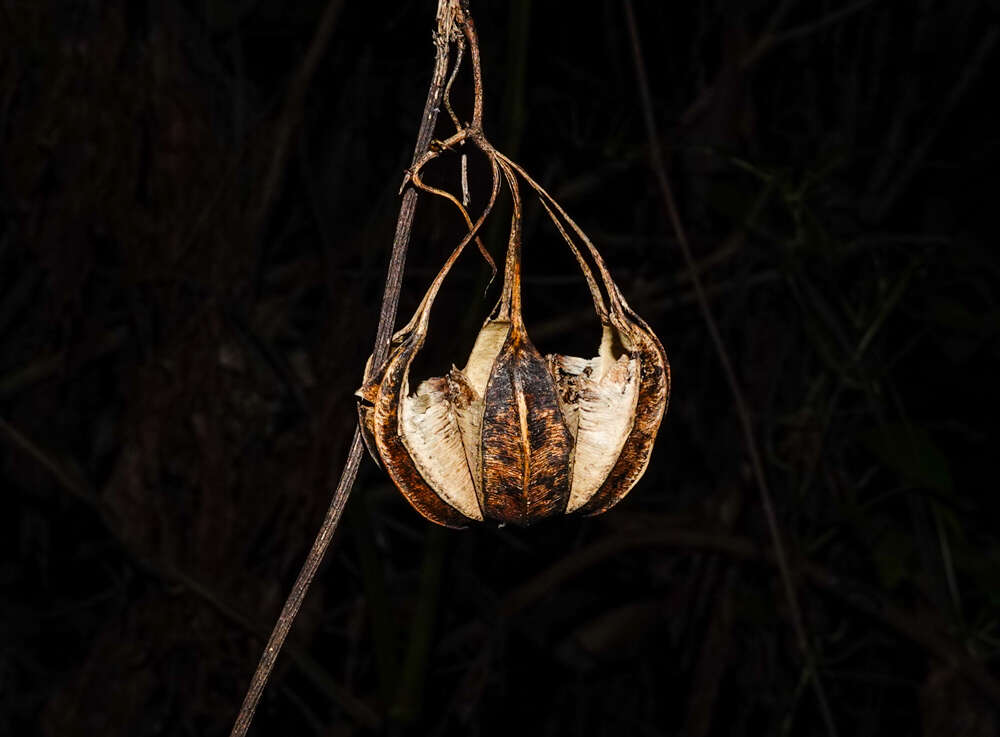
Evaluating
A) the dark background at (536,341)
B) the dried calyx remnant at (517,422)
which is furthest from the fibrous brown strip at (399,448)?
the dark background at (536,341)

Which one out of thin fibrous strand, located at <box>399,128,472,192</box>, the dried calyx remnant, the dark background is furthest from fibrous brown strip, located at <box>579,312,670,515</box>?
the dark background

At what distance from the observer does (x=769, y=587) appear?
1263 mm

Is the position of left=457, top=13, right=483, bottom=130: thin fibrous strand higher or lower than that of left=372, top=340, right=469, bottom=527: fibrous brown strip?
higher

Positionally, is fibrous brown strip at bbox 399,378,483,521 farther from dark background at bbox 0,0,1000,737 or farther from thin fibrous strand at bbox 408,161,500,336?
dark background at bbox 0,0,1000,737

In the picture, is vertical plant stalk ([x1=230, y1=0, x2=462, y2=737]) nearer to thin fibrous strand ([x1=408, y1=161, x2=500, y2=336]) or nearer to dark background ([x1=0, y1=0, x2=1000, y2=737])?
thin fibrous strand ([x1=408, y1=161, x2=500, y2=336])

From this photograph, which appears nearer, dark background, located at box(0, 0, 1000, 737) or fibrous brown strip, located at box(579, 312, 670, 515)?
fibrous brown strip, located at box(579, 312, 670, 515)

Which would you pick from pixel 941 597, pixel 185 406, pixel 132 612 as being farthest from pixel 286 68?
pixel 941 597

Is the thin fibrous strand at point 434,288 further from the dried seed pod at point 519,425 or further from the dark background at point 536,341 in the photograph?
the dark background at point 536,341

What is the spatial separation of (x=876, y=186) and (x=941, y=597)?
56cm

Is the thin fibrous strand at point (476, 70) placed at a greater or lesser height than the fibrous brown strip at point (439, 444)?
greater

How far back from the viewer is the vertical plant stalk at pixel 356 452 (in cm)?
36

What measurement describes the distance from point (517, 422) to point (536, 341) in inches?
32.4

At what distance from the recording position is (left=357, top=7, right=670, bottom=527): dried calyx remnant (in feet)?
1.29

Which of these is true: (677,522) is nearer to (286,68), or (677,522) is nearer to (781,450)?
(781,450)
